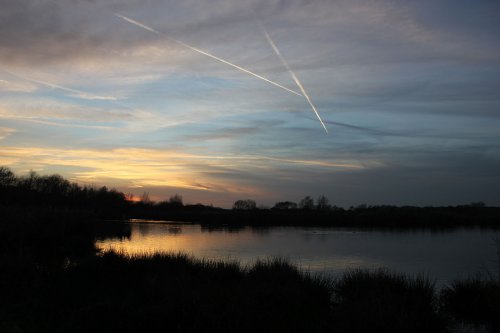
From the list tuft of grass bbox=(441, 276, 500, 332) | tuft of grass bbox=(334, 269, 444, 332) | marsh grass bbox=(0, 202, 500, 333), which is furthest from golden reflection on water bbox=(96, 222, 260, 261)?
tuft of grass bbox=(441, 276, 500, 332)

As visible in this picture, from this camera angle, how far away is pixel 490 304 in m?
12.4

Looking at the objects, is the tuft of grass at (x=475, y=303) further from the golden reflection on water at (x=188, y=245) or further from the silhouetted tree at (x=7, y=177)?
the silhouetted tree at (x=7, y=177)

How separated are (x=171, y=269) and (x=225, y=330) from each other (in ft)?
21.5

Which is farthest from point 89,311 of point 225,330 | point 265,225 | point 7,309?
point 265,225

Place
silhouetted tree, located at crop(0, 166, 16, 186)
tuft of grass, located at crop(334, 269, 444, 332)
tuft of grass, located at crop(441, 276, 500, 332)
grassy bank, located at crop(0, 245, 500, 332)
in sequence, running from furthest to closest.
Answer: silhouetted tree, located at crop(0, 166, 16, 186)
tuft of grass, located at crop(441, 276, 500, 332)
grassy bank, located at crop(0, 245, 500, 332)
tuft of grass, located at crop(334, 269, 444, 332)

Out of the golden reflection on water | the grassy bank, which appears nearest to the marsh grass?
the grassy bank

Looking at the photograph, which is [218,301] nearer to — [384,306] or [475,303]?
[384,306]

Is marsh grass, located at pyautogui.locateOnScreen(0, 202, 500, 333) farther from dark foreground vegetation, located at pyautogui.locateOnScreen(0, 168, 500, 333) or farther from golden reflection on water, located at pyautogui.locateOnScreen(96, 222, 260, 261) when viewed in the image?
golden reflection on water, located at pyautogui.locateOnScreen(96, 222, 260, 261)

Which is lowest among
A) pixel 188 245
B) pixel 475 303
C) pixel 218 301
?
pixel 188 245

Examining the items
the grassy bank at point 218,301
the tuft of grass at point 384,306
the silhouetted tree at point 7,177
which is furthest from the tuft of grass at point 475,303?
the silhouetted tree at point 7,177

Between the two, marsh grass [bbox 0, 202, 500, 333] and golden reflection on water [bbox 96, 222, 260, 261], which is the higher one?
marsh grass [bbox 0, 202, 500, 333]

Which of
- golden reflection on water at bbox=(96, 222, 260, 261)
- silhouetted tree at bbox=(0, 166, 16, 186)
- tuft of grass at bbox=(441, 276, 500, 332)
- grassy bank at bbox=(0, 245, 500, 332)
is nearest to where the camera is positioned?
grassy bank at bbox=(0, 245, 500, 332)

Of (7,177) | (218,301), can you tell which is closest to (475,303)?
(218,301)

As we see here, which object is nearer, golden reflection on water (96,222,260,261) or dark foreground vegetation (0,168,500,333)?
dark foreground vegetation (0,168,500,333)
